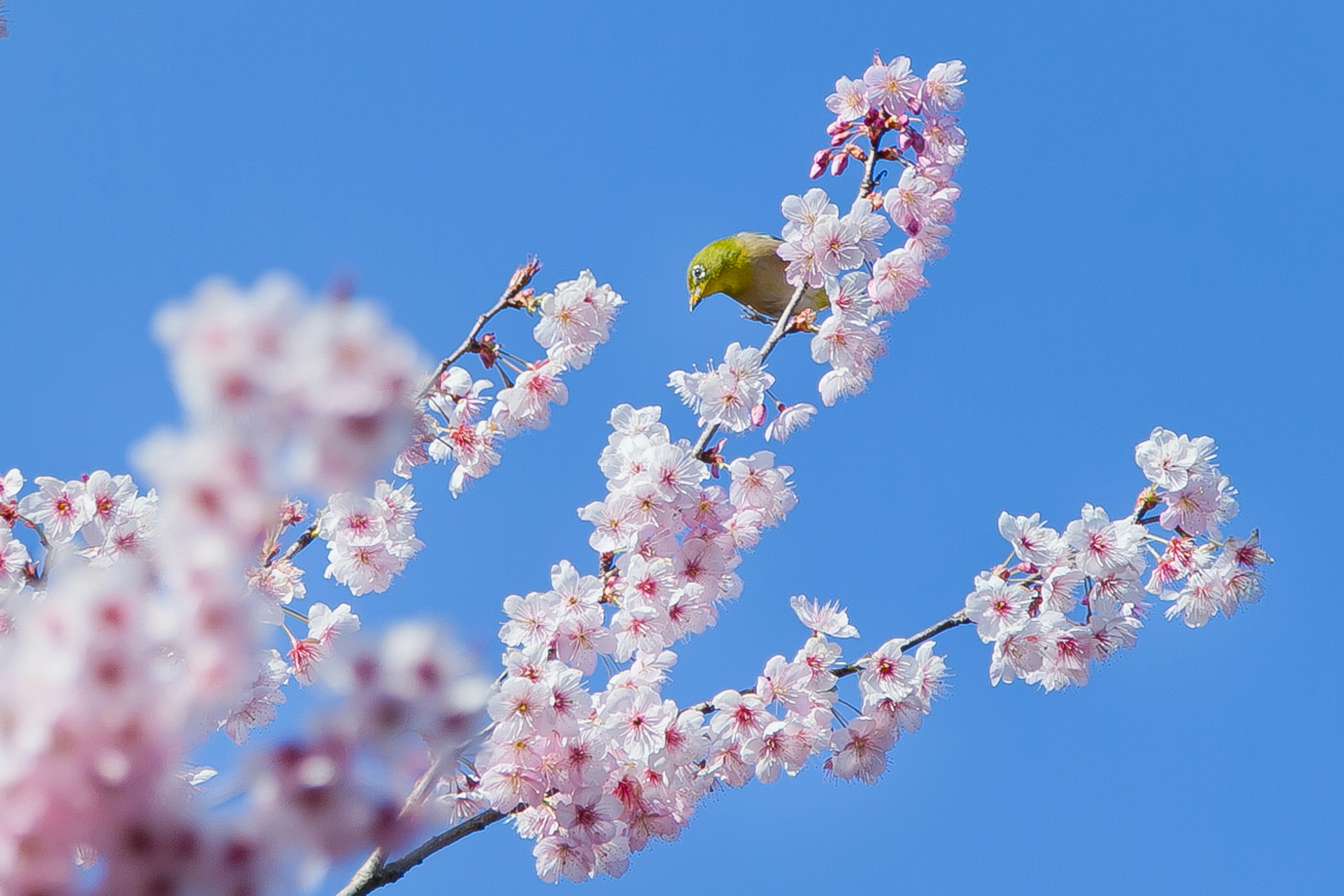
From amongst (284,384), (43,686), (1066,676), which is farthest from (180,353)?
(1066,676)

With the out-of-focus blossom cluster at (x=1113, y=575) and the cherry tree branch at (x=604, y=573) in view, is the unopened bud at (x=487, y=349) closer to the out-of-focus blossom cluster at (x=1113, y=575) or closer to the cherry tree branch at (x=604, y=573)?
the cherry tree branch at (x=604, y=573)

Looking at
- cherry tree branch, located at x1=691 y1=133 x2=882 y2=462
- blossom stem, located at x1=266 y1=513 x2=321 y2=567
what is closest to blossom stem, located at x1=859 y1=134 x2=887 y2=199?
cherry tree branch, located at x1=691 y1=133 x2=882 y2=462

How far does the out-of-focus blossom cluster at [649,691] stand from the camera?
356cm

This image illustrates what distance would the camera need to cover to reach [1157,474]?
413 cm

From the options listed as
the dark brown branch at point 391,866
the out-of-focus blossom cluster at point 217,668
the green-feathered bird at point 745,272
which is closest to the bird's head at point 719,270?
the green-feathered bird at point 745,272

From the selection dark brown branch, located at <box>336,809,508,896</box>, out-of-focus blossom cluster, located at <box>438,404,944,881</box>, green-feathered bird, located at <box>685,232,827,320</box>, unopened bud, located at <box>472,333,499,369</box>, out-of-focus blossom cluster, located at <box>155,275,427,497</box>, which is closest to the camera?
out-of-focus blossom cluster, located at <box>155,275,427,497</box>

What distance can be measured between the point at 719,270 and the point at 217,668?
513 centimetres

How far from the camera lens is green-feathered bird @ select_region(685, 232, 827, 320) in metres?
6.27

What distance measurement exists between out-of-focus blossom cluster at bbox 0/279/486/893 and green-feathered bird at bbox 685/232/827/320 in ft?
15.6

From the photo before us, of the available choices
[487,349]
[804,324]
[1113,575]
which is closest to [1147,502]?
[1113,575]

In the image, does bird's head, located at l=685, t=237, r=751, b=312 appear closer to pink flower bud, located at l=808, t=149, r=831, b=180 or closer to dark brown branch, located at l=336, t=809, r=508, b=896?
pink flower bud, located at l=808, t=149, r=831, b=180

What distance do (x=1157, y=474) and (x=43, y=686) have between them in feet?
12.2

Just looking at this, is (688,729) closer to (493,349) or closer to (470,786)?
(470,786)

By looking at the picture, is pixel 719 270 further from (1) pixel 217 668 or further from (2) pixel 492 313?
(1) pixel 217 668
